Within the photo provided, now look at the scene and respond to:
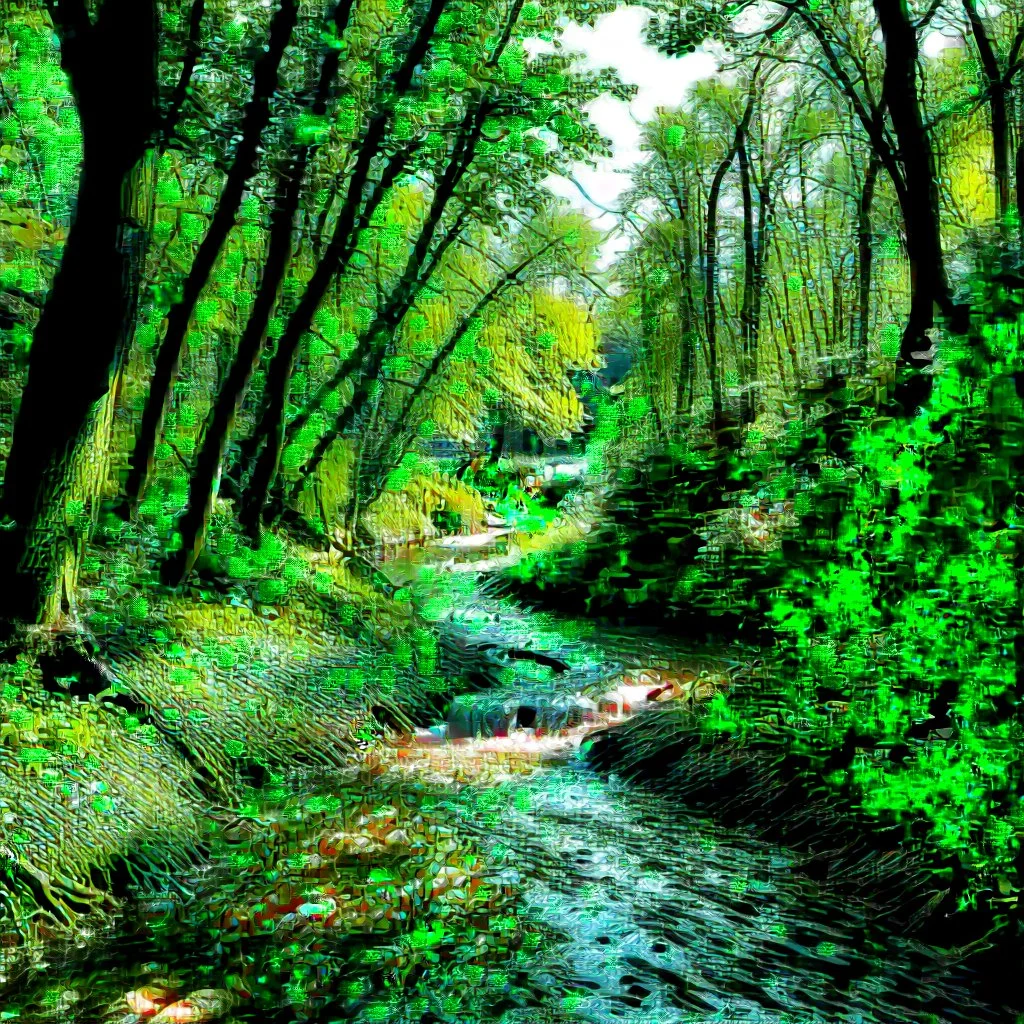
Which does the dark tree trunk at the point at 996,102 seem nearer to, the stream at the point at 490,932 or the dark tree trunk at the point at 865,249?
the dark tree trunk at the point at 865,249

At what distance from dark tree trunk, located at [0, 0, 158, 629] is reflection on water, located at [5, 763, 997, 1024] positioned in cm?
142

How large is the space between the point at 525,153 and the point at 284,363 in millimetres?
2202

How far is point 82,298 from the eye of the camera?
3.98m

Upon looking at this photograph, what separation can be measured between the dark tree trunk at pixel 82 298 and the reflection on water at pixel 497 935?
1.42 meters

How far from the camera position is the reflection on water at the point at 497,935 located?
283cm

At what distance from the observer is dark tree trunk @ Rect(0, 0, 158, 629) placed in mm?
3805

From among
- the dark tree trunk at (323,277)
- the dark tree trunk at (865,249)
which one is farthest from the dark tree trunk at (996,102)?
the dark tree trunk at (323,277)

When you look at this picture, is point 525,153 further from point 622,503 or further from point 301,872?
point 301,872

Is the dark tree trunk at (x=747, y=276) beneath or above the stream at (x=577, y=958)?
above

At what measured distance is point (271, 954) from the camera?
3.14 metres

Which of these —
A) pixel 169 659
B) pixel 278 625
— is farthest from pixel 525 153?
pixel 169 659

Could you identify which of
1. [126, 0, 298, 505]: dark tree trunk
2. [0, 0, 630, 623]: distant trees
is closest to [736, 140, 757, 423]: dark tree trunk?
[0, 0, 630, 623]: distant trees

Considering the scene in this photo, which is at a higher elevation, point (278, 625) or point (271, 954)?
point (278, 625)

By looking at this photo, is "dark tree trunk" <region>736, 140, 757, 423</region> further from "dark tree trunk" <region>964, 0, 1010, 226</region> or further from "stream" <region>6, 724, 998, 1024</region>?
"stream" <region>6, 724, 998, 1024</region>
